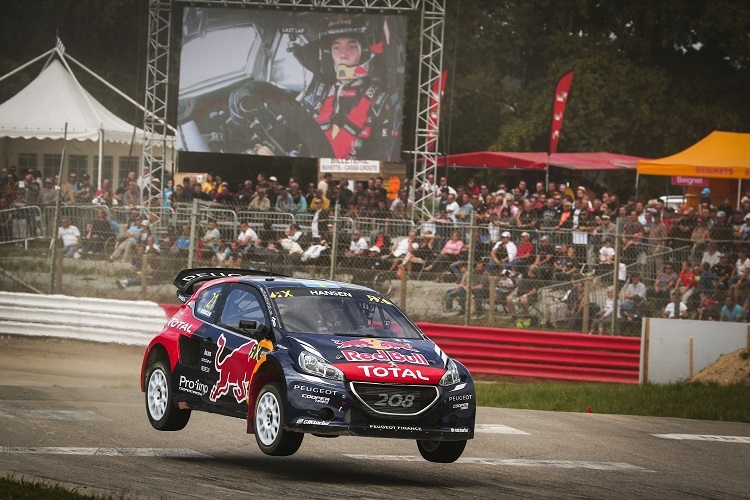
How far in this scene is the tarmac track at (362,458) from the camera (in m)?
9.30

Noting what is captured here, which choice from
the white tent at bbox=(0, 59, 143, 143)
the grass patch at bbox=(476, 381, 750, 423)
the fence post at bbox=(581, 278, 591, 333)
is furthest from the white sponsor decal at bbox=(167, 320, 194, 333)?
the white tent at bbox=(0, 59, 143, 143)

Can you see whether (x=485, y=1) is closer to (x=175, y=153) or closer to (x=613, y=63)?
(x=613, y=63)

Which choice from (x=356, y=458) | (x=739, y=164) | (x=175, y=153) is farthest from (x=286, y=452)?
(x=175, y=153)

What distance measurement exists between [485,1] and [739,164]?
26.8 meters

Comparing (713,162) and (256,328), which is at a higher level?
(713,162)

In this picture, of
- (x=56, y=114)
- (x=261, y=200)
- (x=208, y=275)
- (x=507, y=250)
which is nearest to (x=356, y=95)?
(x=261, y=200)

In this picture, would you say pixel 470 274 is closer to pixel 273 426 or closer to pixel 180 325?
pixel 180 325

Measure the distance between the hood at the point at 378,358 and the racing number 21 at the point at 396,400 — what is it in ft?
0.38

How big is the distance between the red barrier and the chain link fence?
230 millimetres

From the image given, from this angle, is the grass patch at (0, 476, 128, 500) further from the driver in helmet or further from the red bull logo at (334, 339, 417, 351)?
the driver in helmet

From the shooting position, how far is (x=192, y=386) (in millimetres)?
11234

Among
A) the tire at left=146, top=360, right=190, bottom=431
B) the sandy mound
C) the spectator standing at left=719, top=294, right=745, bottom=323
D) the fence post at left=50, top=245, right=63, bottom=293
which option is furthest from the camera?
the fence post at left=50, top=245, right=63, bottom=293

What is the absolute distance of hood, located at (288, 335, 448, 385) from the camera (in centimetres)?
971

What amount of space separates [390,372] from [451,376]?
630mm
